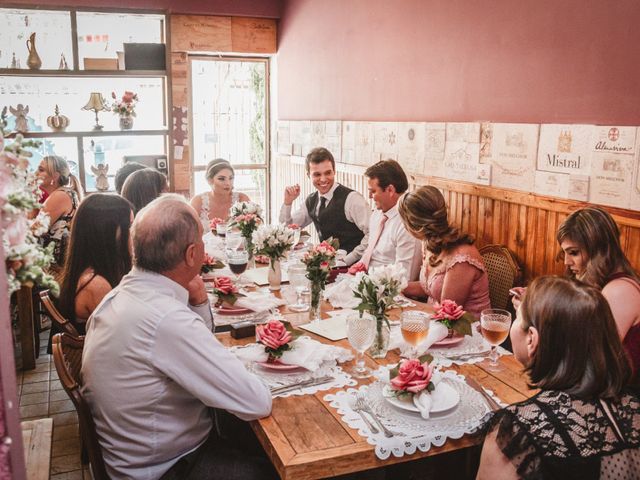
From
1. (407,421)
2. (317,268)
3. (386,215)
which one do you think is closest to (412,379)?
(407,421)

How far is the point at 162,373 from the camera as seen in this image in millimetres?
1763

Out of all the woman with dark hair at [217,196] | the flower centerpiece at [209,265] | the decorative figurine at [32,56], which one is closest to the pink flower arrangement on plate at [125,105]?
the decorative figurine at [32,56]

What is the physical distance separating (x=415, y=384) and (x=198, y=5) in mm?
5657

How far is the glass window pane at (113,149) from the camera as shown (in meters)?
6.19

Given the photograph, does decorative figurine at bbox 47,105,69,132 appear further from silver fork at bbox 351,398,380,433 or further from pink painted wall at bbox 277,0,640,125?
silver fork at bbox 351,398,380,433

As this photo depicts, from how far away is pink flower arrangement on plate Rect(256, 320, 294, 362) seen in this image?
1965mm

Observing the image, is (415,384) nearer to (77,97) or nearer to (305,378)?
(305,378)

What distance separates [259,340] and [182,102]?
4993 millimetres

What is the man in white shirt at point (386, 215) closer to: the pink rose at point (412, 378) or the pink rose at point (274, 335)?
the pink rose at point (274, 335)

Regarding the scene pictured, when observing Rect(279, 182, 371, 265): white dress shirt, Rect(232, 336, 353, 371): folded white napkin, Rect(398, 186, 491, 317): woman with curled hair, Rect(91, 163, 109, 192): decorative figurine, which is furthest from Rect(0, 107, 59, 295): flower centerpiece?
Rect(91, 163, 109, 192): decorative figurine

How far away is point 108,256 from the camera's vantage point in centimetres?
263

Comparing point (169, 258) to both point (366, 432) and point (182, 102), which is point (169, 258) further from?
point (182, 102)

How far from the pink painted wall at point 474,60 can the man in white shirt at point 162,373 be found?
198cm

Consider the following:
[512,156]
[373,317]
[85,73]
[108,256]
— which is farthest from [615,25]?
[85,73]
